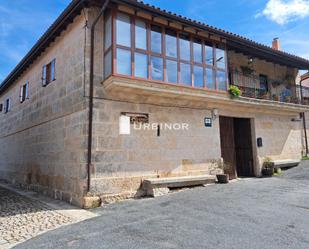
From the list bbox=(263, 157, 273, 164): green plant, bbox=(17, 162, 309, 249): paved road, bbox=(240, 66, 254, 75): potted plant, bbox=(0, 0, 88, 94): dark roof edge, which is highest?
bbox=(0, 0, 88, 94): dark roof edge

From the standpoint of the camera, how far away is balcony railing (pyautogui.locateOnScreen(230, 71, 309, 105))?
11672 mm

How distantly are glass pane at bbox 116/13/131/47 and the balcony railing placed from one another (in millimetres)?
5917

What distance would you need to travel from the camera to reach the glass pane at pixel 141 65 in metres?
7.42

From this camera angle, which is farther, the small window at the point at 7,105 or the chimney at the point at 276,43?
the small window at the point at 7,105

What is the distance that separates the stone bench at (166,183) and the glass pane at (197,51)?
4.17 m

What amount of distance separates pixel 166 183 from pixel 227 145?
4.28m

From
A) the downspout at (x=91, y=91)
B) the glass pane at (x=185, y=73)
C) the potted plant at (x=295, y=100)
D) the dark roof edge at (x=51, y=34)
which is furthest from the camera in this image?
the potted plant at (x=295, y=100)

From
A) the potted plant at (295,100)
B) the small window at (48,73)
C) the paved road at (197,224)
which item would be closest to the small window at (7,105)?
the small window at (48,73)

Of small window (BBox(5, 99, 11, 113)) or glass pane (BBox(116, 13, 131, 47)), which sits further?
small window (BBox(5, 99, 11, 113))

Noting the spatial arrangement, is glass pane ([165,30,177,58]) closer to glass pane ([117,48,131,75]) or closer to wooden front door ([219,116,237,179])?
glass pane ([117,48,131,75])

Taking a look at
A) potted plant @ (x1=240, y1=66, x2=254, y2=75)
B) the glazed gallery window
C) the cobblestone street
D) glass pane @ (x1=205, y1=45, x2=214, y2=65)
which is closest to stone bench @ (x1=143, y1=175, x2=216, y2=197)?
the cobblestone street

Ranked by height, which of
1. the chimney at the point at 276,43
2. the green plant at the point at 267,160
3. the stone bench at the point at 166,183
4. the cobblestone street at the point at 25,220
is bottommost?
the cobblestone street at the point at 25,220

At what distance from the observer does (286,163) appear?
11.9m

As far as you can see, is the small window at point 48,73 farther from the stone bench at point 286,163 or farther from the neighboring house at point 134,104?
the stone bench at point 286,163
